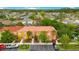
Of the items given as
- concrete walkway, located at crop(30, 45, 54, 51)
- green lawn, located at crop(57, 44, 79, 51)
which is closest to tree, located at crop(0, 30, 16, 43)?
concrete walkway, located at crop(30, 45, 54, 51)

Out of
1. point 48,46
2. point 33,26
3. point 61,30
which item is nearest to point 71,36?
point 61,30

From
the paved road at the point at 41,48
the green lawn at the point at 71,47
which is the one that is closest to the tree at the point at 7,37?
the paved road at the point at 41,48

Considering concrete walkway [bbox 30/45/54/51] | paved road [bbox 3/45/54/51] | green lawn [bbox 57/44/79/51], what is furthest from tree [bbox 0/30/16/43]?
green lawn [bbox 57/44/79/51]

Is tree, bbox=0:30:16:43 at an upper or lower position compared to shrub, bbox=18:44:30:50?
upper

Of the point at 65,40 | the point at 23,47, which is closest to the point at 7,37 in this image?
the point at 23,47

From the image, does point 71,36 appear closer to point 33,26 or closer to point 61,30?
point 61,30

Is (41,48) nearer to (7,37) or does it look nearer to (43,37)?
(43,37)

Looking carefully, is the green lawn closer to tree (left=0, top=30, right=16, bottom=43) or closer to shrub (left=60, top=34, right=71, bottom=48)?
shrub (left=60, top=34, right=71, bottom=48)
